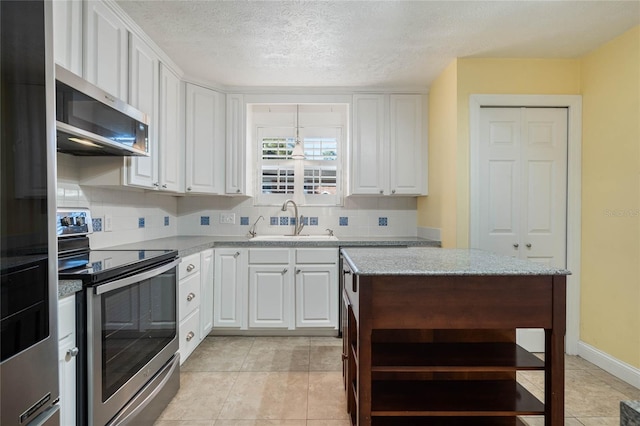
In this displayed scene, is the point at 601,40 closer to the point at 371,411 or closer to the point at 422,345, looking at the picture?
the point at 422,345

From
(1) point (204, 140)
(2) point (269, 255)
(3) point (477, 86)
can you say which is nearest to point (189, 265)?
(2) point (269, 255)

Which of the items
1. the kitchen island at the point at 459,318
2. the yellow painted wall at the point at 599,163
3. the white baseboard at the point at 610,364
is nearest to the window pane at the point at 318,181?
the yellow painted wall at the point at 599,163

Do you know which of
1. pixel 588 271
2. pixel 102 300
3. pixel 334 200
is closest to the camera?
pixel 102 300

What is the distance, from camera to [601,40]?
2.37 metres

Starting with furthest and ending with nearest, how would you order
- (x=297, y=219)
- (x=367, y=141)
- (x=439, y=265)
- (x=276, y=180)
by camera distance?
(x=276, y=180) < (x=297, y=219) < (x=367, y=141) < (x=439, y=265)

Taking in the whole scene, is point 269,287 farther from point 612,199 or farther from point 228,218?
point 612,199

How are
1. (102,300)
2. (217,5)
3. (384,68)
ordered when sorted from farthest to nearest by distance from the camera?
(384,68), (217,5), (102,300)

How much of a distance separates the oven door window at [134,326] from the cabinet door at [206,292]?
707 mm

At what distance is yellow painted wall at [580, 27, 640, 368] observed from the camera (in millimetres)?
2211

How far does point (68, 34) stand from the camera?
1.63 m

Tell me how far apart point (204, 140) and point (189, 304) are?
1552 mm

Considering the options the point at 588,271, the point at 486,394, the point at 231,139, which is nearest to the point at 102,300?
the point at 486,394

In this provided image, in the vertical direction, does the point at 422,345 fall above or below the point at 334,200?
below

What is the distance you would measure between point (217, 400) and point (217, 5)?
95.7 inches
